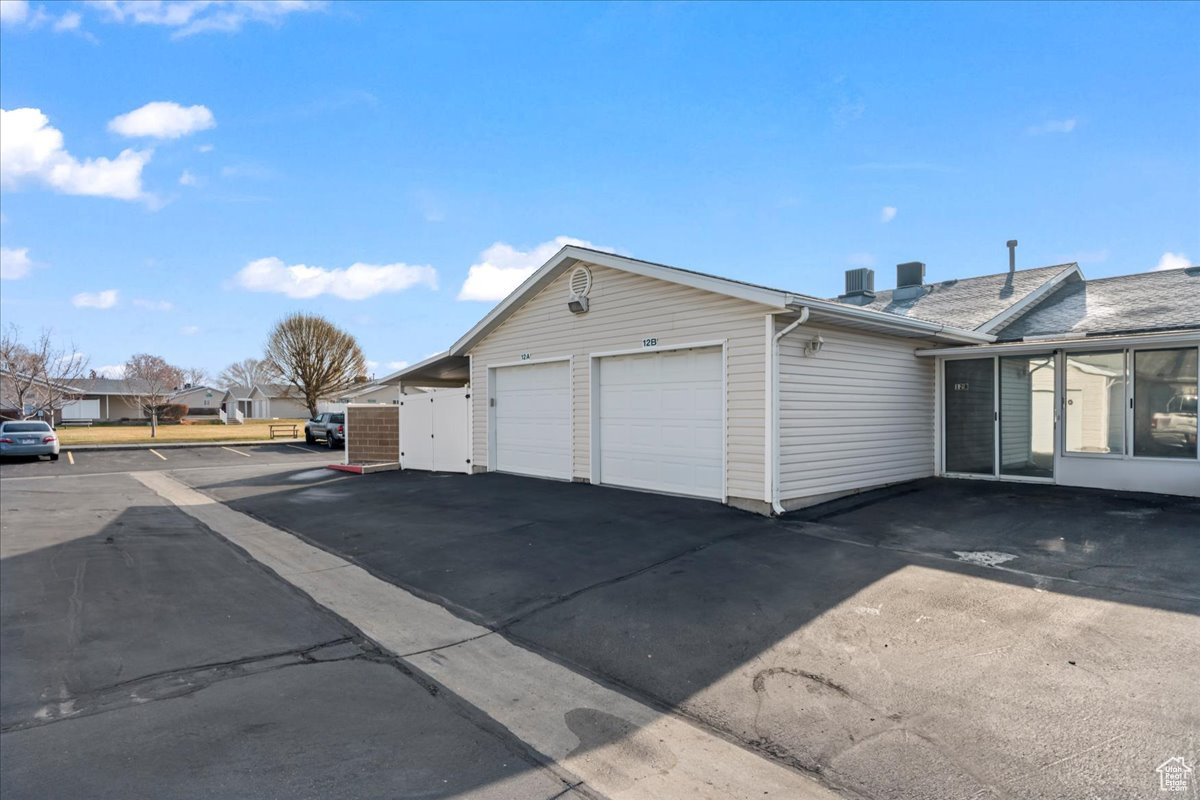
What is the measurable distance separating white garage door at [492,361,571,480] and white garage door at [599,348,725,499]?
1089 millimetres

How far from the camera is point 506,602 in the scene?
562 centimetres

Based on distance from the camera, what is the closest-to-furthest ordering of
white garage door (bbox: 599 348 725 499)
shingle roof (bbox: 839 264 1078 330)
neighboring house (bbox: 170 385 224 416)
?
1. white garage door (bbox: 599 348 725 499)
2. shingle roof (bbox: 839 264 1078 330)
3. neighboring house (bbox: 170 385 224 416)

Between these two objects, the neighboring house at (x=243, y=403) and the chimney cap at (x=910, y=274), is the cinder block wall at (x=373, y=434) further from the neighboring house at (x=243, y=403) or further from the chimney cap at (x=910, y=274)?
the neighboring house at (x=243, y=403)

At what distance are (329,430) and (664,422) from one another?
2113cm

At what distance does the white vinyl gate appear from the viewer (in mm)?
14805

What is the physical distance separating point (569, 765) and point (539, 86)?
12.3 metres

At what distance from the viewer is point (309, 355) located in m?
42.6

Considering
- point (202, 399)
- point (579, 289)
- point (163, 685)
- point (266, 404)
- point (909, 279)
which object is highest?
point (909, 279)

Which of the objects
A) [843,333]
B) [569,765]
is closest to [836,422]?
[843,333]

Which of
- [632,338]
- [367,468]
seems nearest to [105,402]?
[367,468]

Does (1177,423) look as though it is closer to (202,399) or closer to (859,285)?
(859,285)

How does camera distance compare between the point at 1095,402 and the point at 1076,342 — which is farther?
the point at 1095,402

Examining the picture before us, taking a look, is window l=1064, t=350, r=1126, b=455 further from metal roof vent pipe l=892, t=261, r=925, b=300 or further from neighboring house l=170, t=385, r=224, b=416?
neighboring house l=170, t=385, r=224, b=416

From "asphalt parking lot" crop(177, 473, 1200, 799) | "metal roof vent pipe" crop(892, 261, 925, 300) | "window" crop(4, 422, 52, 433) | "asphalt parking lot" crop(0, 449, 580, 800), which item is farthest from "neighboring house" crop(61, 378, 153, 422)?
"metal roof vent pipe" crop(892, 261, 925, 300)
